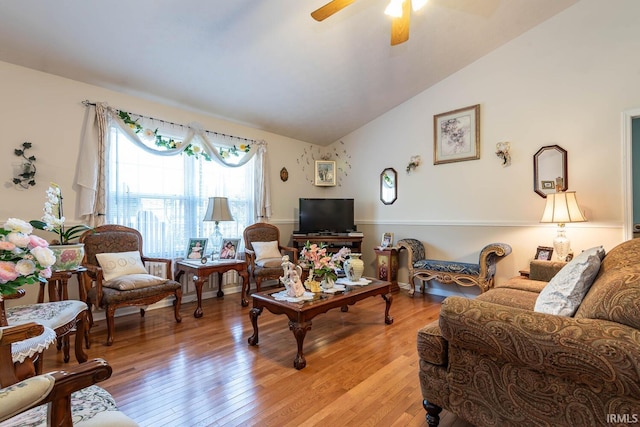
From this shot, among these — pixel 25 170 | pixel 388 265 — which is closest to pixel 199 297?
pixel 25 170

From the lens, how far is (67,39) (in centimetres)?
264

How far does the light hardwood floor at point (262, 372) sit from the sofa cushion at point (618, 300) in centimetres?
91

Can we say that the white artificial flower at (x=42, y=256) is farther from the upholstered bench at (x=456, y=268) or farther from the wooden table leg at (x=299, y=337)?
the upholstered bench at (x=456, y=268)

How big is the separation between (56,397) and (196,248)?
311 centimetres

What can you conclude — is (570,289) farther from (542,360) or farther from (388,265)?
(388,265)

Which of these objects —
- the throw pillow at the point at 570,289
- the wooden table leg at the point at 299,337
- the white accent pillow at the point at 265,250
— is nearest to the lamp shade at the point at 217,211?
the white accent pillow at the point at 265,250

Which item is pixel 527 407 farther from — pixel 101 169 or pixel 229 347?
pixel 101 169

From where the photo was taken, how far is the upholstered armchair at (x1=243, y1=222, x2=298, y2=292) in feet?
13.2

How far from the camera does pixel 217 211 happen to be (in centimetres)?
388

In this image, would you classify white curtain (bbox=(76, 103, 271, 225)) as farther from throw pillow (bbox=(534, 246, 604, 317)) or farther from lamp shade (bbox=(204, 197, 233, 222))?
throw pillow (bbox=(534, 246, 604, 317))

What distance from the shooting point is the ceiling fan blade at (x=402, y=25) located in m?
2.23

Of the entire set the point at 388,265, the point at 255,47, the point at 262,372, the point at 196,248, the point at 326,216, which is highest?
the point at 255,47

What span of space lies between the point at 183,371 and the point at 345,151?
13.9ft

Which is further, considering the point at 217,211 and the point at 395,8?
the point at 217,211
